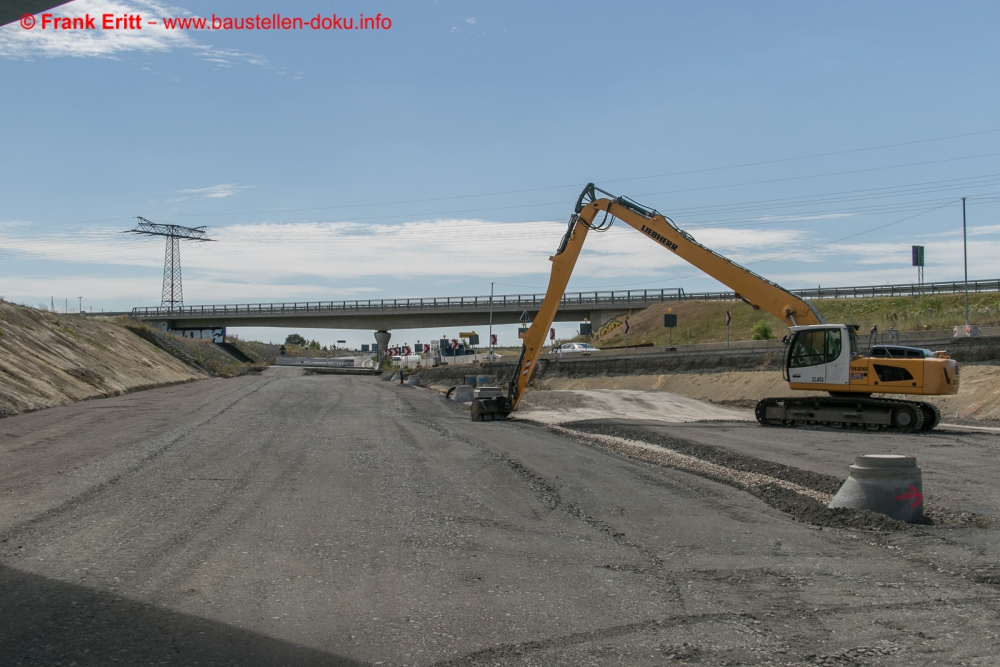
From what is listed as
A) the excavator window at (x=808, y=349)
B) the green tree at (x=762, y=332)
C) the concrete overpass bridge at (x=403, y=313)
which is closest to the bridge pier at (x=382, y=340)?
the concrete overpass bridge at (x=403, y=313)

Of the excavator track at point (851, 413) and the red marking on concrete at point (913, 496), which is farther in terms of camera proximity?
the excavator track at point (851, 413)

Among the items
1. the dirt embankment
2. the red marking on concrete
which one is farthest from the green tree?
the red marking on concrete

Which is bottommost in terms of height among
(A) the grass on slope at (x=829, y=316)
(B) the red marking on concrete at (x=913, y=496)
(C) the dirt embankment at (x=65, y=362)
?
(B) the red marking on concrete at (x=913, y=496)

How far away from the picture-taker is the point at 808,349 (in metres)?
23.9

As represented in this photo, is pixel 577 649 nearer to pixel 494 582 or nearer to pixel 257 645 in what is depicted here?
pixel 494 582

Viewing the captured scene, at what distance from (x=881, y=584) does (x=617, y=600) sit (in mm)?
2420

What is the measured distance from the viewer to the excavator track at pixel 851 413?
2178 cm

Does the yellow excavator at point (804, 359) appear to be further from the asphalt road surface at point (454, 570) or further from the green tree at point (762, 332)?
the green tree at point (762, 332)

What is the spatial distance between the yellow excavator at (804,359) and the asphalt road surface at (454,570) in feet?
27.8

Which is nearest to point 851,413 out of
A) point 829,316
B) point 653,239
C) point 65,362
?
point 653,239

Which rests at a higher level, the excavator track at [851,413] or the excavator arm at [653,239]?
the excavator arm at [653,239]

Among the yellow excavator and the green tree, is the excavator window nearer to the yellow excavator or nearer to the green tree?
the yellow excavator

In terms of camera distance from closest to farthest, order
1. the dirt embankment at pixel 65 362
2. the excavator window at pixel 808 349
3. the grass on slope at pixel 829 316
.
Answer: the excavator window at pixel 808 349 < the dirt embankment at pixel 65 362 < the grass on slope at pixel 829 316

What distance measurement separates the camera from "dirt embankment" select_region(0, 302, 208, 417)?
26.5m
